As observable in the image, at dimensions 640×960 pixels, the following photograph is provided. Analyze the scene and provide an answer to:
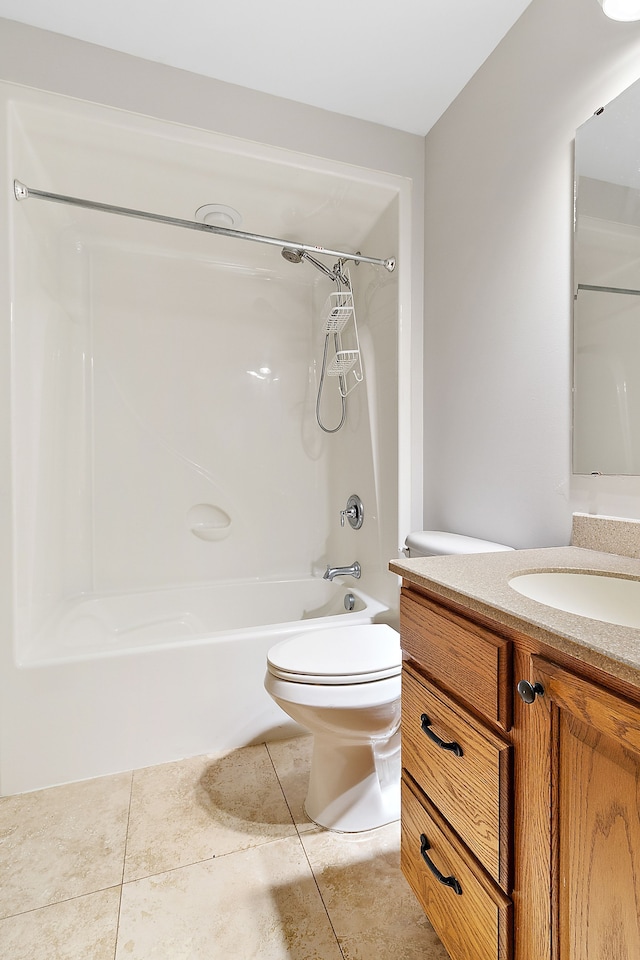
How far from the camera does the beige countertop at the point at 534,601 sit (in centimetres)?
52

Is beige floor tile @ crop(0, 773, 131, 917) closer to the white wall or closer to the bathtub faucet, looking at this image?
the bathtub faucet

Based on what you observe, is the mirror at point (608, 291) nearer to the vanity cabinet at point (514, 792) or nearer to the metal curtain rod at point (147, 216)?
the vanity cabinet at point (514, 792)

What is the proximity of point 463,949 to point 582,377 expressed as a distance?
121 cm

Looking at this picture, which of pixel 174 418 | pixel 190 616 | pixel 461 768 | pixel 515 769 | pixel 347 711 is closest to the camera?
pixel 515 769

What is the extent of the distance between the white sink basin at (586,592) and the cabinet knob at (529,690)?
0.91ft

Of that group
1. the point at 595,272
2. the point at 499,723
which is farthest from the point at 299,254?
the point at 499,723

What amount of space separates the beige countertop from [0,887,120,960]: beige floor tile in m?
1.02

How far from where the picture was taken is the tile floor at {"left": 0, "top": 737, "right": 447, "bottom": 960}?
3.28 ft

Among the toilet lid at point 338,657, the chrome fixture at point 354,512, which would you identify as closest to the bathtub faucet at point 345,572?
the chrome fixture at point 354,512

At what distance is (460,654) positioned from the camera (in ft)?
2.57

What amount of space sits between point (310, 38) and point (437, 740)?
2005mm

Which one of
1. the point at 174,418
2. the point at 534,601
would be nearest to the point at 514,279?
the point at 534,601

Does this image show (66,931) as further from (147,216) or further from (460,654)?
(147,216)

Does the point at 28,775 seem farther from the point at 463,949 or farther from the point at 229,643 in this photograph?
the point at 463,949
